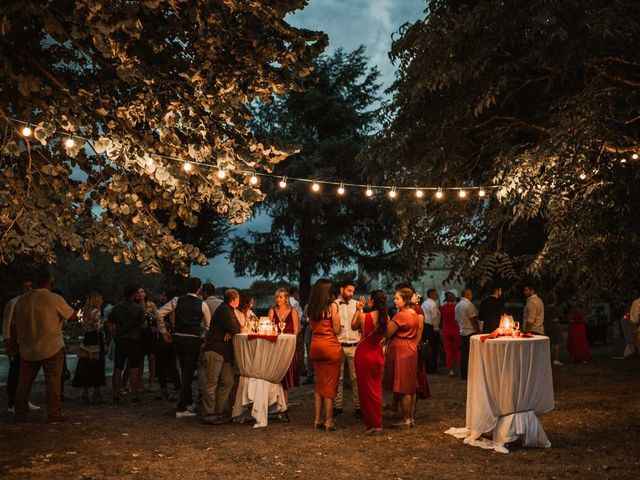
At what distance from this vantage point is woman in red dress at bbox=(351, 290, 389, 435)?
870 centimetres

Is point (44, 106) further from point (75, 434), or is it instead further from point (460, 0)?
point (460, 0)

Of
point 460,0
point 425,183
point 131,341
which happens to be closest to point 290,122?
point 460,0

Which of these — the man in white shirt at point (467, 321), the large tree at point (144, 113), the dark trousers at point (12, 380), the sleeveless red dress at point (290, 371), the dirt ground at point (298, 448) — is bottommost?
the dirt ground at point (298, 448)

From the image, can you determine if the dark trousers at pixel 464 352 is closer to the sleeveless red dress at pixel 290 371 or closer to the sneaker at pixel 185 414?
the sleeveless red dress at pixel 290 371

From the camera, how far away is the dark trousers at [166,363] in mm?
12062

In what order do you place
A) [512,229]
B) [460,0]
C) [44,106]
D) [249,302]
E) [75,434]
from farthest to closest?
[460,0] → [512,229] → [249,302] → [75,434] → [44,106]

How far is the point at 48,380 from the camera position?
9.46 m

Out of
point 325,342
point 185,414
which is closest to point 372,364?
point 325,342

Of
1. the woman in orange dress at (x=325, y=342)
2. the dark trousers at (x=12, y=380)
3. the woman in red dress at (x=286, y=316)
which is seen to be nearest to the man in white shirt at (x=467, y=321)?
the woman in red dress at (x=286, y=316)

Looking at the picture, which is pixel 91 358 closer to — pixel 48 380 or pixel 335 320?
pixel 48 380

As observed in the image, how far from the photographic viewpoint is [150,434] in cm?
871

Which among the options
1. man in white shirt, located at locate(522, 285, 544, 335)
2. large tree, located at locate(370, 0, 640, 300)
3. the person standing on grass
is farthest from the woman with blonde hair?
man in white shirt, located at locate(522, 285, 544, 335)

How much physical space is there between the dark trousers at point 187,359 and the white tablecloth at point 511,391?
4.08 m

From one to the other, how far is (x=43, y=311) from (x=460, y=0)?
10.9 meters
